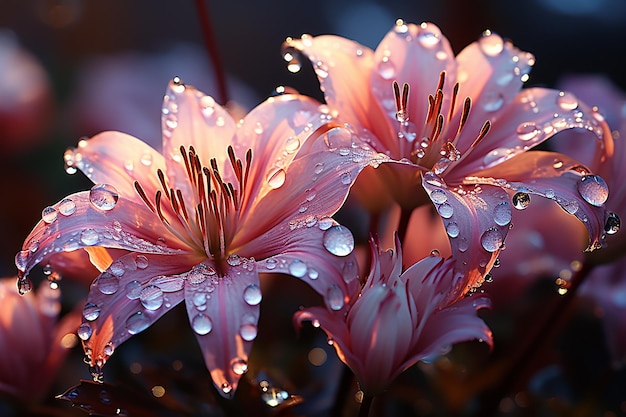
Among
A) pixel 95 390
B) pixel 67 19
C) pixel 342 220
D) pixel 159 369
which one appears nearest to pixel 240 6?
pixel 67 19

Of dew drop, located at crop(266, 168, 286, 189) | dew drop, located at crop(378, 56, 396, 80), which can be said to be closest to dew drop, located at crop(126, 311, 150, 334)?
dew drop, located at crop(266, 168, 286, 189)

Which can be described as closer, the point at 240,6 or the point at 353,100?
the point at 353,100

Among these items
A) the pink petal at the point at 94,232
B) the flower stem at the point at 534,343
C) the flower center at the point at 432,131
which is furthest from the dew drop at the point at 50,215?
the flower stem at the point at 534,343

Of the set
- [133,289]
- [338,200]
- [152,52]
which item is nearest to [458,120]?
[338,200]

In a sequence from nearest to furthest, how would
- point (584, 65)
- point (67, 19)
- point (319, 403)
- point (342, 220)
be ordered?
1. point (319, 403)
2. point (342, 220)
3. point (67, 19)
4. point (584, 65)

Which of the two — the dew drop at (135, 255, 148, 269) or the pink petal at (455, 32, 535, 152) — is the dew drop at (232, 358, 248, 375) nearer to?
the dew drop at (135, 255, 148, 269)

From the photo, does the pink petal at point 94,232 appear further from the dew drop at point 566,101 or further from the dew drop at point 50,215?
the dew drop at point 566,101

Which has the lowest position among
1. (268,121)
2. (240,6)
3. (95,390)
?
(240,6)

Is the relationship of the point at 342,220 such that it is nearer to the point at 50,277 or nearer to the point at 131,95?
the point at 131,95
